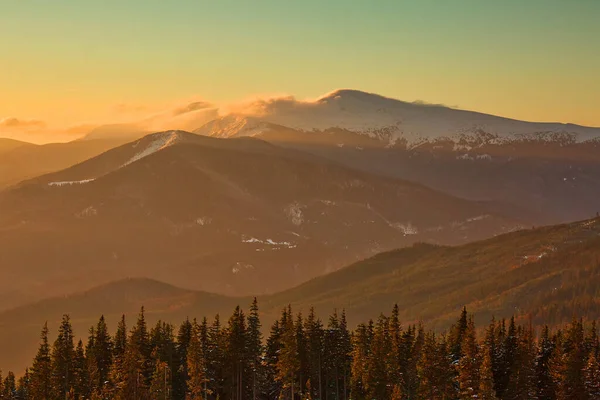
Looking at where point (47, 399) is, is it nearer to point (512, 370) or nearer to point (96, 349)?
point (96, 349)

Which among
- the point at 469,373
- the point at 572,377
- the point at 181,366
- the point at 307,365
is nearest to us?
the point at 469,373

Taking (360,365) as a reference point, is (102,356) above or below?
above

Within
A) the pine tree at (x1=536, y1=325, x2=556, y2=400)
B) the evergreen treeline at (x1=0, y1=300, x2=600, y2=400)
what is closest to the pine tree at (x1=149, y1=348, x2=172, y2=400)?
the evergreen treeline at (x1=0, y1=300, x2=600, y2=400)

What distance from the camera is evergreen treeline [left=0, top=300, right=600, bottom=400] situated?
5482 inches

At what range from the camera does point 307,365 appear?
155m

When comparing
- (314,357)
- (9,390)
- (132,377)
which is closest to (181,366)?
(132,377)

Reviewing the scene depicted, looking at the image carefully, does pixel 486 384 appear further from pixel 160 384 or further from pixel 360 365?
pixel 160 384

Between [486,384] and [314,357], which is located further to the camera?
[314,357]

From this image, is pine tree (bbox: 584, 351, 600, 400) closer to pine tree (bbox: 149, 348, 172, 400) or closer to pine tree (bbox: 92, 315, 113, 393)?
pine tree (bbox: 149, 348, 172, 400)

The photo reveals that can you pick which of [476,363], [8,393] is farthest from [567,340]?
[8,393]

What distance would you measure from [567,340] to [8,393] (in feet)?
291

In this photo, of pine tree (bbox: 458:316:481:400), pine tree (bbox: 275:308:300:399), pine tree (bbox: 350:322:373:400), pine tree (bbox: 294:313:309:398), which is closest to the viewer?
pine tree (bbox: 458:316:481:400)

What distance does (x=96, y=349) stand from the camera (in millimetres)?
161500

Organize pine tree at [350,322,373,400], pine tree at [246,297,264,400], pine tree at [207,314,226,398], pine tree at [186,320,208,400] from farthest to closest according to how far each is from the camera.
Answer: pine tree at [246,297,264,400]
pine tree at [207,314,226,398]
pine tree at [350,322,373,400]
pine tree at [186,320,208,400]
